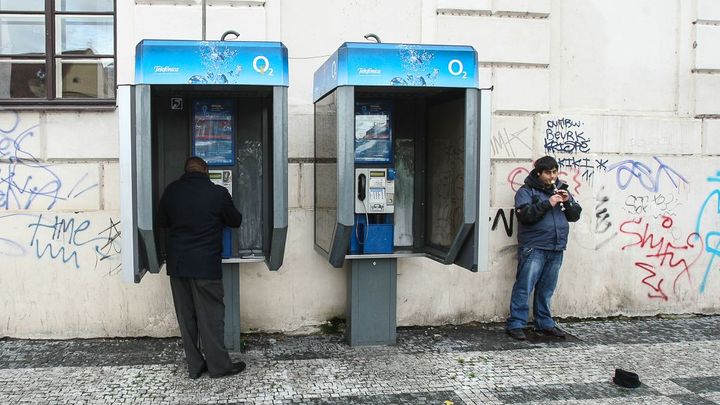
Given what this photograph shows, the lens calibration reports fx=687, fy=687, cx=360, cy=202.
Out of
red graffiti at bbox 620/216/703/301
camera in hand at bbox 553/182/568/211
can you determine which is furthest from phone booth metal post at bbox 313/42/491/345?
red graffiti at bbox 620/216/703/301

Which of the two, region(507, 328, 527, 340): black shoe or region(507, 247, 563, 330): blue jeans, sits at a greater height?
region(507, 247, 563, 330): blue jeans

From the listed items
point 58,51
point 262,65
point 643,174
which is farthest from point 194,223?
point 643,174

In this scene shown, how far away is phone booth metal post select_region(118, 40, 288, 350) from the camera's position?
455 centimetres

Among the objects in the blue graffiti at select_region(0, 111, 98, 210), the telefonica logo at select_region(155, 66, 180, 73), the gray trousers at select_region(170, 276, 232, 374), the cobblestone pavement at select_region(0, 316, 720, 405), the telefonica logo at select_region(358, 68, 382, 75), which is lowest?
the cobblestone pavement at select_region(0, 316, 720, 405)

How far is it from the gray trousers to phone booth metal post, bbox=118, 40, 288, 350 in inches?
11.7

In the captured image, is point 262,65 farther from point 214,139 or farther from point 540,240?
point 540,240

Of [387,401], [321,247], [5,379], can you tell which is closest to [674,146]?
[321,247]

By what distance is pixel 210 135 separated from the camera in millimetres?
5262

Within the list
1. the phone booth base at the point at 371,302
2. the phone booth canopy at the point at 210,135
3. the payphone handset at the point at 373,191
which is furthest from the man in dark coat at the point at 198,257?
the phone booth base at the point at 371,302

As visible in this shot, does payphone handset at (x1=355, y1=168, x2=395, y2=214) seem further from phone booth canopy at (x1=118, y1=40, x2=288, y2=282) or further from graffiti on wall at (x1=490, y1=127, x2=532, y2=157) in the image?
graffiti on wall at (x1=490, y1=127, x2=532, y2=157)

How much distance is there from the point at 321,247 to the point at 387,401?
1.62 m

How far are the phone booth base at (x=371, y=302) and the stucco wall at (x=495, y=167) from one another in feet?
1.69

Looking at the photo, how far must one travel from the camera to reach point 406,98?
5.57m

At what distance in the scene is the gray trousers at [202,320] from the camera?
4738mm
